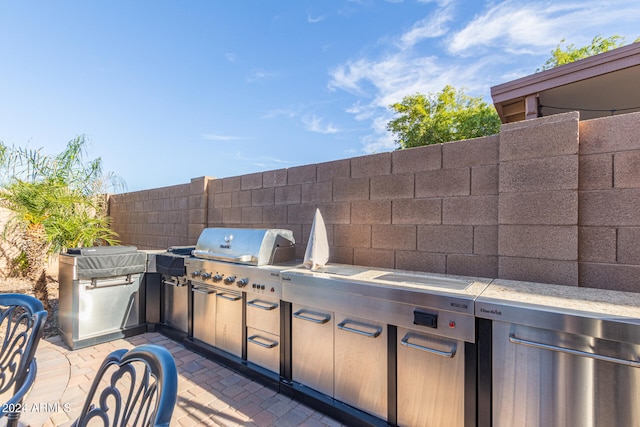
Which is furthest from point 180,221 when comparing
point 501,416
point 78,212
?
point 501,416

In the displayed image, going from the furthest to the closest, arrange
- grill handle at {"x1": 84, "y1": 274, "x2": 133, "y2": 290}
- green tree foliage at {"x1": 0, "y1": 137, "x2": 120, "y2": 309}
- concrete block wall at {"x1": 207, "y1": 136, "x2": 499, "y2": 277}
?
green tree foliage at {"x1": 0, "y1": 137, "x2": 120, "y2": 309}
grill handle at {"x1": 84, "y1": 274, "x2": 133, "y2": 290}
concrete block wall at {"x1": 207, "y1": 136, "x2": 499, "y2": 277}

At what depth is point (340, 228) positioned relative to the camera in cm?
310

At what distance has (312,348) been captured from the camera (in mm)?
2207

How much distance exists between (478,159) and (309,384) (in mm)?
2357

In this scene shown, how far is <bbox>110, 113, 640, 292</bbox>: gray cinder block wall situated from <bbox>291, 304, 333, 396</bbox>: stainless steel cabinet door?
969 mm

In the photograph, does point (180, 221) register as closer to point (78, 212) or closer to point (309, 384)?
point (78, 212)

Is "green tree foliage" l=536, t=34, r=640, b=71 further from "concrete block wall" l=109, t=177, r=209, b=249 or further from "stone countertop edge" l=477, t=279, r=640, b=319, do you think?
"concrete block wall" l=109, t=177, r=209, b=249

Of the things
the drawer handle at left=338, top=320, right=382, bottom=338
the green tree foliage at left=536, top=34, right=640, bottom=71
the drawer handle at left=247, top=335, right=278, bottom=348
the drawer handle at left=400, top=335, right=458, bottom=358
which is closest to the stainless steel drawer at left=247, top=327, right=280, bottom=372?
the drawer handle at left=247, top=335, right=278, bottom=348

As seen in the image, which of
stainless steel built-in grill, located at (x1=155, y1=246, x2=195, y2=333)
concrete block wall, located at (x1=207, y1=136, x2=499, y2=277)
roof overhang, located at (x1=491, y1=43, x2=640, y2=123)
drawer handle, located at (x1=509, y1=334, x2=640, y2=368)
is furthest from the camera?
stainless steel built-in grill, located at (x1=155, y1=246, x2=195, y2=333)

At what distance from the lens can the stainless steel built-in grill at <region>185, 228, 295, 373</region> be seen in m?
2.49

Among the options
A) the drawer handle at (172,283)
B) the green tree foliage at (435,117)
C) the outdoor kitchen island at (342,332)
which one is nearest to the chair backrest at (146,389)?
the outdoor kitchen island at (342,332)

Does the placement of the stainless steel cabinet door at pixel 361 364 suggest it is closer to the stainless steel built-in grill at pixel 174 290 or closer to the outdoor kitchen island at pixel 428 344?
the outdoor kitchen island at pixel 428 344

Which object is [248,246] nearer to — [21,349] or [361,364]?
[361,364]

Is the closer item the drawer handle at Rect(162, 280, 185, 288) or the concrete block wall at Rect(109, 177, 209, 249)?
the drawer handle at Rect(162, 280, 185, 288)
